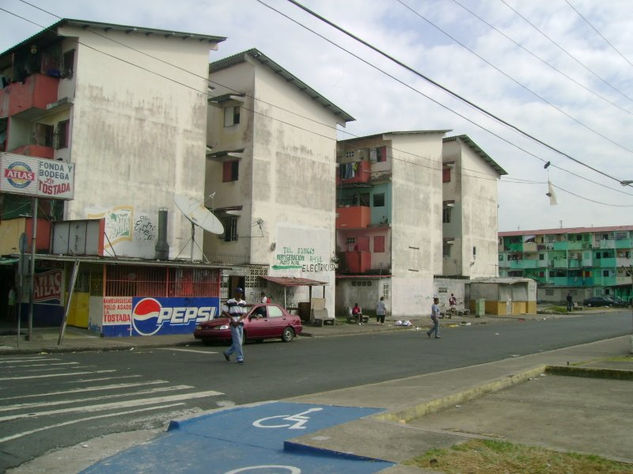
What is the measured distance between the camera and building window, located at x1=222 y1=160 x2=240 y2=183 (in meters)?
32.8

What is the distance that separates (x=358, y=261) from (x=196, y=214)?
56.1 ft

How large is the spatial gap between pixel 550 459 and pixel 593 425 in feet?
8.21

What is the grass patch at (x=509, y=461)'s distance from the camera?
5543 millimetres

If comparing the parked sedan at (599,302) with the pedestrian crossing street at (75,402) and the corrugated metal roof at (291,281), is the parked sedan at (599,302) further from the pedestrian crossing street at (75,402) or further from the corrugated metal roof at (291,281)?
the pedestrian crossing street at (75,402)

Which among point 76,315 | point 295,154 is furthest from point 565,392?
point 295,154

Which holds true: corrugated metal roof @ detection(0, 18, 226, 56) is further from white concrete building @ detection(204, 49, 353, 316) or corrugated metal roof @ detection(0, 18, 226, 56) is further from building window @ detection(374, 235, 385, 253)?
building window @ detection(374, 235, 385, 253)

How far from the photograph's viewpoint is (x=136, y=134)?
27312 mm

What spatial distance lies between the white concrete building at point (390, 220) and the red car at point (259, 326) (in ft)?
56.2

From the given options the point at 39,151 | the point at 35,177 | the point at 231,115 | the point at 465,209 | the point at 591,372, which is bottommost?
the point at 591,372

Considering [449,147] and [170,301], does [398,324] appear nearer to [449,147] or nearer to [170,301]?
[170,301]

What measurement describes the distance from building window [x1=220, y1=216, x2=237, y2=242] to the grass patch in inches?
1058

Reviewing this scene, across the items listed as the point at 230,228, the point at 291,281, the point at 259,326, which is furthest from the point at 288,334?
the point at 230,228

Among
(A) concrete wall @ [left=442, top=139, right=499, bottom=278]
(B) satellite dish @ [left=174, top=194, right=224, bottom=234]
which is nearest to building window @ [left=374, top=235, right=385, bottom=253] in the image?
(A) concrete wall @ [left=442, top=139, right=499, bottom=278]

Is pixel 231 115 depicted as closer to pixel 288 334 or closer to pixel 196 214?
pixel 196 214
